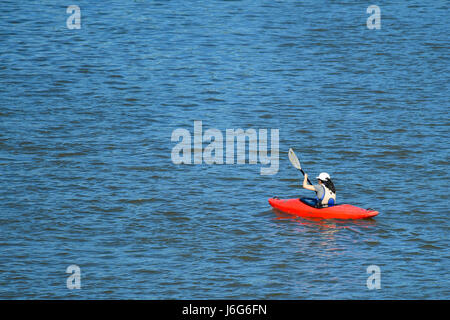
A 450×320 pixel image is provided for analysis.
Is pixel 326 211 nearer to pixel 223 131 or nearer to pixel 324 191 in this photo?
pixel 324 191

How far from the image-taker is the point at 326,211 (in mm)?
20359

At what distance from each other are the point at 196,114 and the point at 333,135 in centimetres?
490

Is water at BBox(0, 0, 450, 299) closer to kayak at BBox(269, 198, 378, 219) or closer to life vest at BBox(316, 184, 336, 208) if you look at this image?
kayak at BBox(269, 198, 378, 219)

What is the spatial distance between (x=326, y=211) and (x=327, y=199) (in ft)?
0.97

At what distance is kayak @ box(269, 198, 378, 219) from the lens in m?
20.3

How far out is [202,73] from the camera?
33281 millimetres

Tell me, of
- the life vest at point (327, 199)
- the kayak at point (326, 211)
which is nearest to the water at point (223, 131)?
the kayak at point (326, 211)

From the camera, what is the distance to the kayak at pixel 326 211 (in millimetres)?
20266

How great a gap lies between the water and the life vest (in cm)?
54

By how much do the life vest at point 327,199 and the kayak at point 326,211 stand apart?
101mm

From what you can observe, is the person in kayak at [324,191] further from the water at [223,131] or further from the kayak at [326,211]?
the water at [223,131]

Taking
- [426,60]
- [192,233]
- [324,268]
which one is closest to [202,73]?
[426,60]

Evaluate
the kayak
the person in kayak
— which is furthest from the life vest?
the kayak
